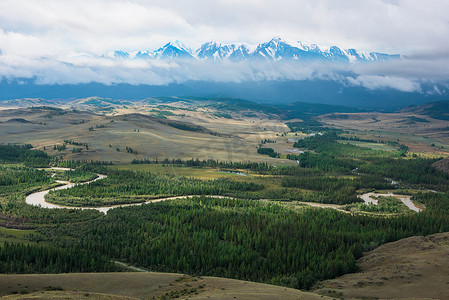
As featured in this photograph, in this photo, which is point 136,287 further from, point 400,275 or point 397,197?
point 397,197

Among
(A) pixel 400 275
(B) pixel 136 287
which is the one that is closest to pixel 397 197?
(A) pixel 400 275

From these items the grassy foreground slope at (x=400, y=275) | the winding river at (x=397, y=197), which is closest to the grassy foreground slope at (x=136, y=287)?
the grassy foreground slope at (x=400, y=275)

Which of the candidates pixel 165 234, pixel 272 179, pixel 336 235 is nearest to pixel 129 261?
pixel 165 234

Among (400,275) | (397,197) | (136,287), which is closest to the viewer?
(136,287)

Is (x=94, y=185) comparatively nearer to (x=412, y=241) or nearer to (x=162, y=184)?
(x=162, y=184)

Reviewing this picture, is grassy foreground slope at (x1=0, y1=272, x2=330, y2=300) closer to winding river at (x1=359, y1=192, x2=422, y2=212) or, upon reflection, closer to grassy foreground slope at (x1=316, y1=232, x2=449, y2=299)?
grassy foreground slope at (x1=316, y1=232, x2=449, y2=299)

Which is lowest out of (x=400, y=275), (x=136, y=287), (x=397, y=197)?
(x=397, y=197)

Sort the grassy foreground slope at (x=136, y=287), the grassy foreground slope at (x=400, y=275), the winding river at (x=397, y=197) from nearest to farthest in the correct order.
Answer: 1. the grassy foreground slope at (x=136, y=287)
2. the grassy foreground slope at (x=400, y=275)
3. the winding river at (x=397, y=197)

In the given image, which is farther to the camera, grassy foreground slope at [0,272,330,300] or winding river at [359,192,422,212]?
winding river at [359,192,422,212]

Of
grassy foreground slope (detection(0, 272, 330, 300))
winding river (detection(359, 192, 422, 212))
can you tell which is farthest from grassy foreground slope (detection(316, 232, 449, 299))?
winding river (detection(359, 192, 422, 212))

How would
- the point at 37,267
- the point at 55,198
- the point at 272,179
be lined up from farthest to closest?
the point at 272,179
the point at 55,198
the point at 37,267

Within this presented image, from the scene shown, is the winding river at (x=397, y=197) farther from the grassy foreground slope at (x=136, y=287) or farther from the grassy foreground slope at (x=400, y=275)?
the grassy foreground slope at (x=136, y=287)
